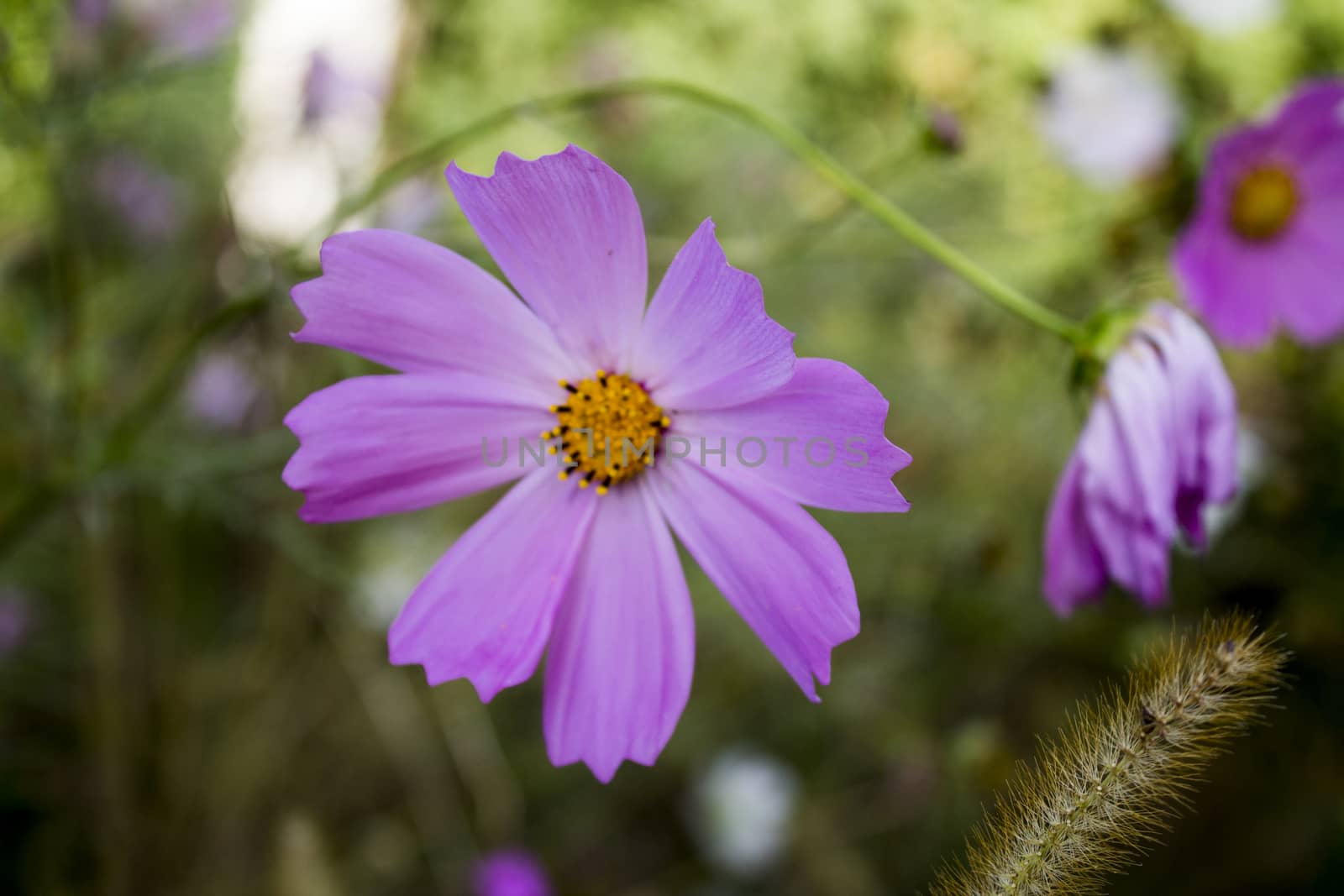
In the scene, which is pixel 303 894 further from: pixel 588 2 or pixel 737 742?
→ pixel 588 2

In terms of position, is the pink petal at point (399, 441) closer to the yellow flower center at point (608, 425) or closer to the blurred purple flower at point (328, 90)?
the yellow flower center at point (608, 425)

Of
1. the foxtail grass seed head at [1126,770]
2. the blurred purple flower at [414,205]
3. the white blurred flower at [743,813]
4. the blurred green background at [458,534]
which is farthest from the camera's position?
the white blurred flower at [743,813]

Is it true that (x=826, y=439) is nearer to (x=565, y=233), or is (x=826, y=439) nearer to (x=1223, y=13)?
(x=565, y=233)

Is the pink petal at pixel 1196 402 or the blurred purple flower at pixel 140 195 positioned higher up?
the blurred purple flower at pixel 140 195

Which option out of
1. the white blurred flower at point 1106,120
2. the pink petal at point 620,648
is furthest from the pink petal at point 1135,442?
the white blurred flower at point 1106,120

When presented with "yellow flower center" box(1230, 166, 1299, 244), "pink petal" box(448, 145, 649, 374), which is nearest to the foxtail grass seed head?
"pink petal" box(448, 145, 649, 374)

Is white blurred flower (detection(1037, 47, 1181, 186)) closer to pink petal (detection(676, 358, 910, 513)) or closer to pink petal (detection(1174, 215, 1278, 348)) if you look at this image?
pink petal (detection(1174, 215, 1278, 348))
